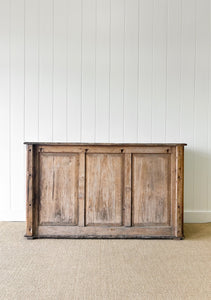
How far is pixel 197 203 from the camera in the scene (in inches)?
126

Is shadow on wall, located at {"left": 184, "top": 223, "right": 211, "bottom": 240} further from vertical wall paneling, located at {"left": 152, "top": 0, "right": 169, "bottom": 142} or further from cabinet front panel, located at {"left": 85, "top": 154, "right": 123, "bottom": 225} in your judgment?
vertical wall paneling, located at {"left": 152, "top": 0, "right": 169, "bottom": 142}

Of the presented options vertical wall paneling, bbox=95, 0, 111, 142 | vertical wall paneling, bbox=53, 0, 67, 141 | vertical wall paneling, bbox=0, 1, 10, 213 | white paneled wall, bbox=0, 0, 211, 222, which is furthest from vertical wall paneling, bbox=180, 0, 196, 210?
vertical wall paneling, bbox=0, 1, 10, 213

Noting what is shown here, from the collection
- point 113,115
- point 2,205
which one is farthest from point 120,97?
point 2,205

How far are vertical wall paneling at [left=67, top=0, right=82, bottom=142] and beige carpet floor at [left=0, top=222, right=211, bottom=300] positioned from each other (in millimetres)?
1141

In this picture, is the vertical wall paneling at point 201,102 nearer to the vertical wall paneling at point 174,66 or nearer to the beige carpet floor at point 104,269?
the vertical wall paneling at point 174,66

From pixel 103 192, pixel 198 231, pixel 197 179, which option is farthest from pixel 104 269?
pixel 197 179

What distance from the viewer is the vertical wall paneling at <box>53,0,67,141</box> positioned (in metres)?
3.16

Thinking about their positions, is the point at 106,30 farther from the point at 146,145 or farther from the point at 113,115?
the point at 146,145

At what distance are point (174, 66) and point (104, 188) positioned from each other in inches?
57.4

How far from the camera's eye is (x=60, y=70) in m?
3.17

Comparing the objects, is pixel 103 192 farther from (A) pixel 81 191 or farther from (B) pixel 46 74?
(B) pixel 46 74

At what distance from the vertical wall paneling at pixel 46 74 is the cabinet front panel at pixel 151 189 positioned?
1.04 metres

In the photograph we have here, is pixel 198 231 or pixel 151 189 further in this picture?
pixel 198 231

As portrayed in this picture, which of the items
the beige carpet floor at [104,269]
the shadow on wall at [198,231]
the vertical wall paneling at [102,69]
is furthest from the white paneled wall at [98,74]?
the beige carpet floor at [104,269]
